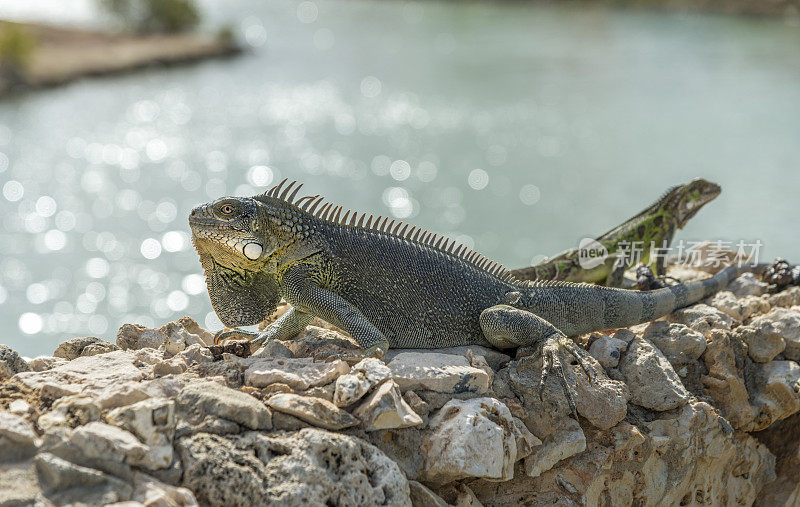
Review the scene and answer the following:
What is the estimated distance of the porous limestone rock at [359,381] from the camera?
442cm

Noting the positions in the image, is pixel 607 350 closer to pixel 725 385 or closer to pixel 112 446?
pixel 725 385

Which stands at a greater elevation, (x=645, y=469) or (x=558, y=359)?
(x=558, y=359)

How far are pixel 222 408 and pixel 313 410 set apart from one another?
50 cm

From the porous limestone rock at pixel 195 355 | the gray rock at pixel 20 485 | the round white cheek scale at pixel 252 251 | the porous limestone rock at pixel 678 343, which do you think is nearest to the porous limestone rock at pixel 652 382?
the porous limestone rock at pixel 678 343

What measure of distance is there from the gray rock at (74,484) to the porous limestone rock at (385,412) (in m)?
1.35

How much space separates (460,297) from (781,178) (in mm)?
15447

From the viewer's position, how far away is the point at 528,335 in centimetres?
524

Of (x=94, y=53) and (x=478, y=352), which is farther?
(x=94, y=53)

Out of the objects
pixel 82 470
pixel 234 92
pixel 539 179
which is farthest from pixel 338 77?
pixel 82 470

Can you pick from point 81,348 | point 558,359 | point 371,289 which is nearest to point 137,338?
point 81,348

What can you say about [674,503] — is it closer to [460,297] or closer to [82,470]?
[460,297]

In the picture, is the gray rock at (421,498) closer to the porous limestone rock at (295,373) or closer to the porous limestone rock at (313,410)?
the porous limestone rock at (313,410)

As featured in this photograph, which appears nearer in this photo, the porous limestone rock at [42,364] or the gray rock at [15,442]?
the gray rock at [15,442]

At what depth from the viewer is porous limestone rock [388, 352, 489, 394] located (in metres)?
4.75
